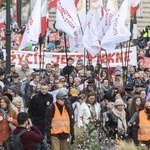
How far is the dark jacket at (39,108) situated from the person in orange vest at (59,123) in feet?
2.80

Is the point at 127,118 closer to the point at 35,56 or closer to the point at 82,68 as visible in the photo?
the point at 82,68

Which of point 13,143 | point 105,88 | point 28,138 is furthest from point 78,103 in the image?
point 13,143

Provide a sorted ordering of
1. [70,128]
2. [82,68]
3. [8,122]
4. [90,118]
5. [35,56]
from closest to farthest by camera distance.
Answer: [8,122] → [70,128] → [90,118] → [82,68] → [35,56]

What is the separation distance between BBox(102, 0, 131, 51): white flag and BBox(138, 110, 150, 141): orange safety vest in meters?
3.70

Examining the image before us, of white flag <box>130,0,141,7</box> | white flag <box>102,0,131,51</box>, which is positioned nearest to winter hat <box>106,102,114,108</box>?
white flag <box>102,0,131,51</box>

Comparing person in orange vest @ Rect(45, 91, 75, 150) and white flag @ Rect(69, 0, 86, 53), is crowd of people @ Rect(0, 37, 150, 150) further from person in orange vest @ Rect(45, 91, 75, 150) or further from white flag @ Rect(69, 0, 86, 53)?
white flag @ Rect(69, 0, 86, 53)

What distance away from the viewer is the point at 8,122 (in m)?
16.0

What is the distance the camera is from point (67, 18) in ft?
68.5

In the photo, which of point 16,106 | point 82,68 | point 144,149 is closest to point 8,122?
point 16,106

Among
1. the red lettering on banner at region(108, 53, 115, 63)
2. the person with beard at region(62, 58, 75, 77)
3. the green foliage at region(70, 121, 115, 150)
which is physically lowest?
the green foliage at region(70, 121, 115, 150)

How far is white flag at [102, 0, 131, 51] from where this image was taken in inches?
799

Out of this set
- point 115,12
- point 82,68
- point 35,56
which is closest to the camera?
point 115,12

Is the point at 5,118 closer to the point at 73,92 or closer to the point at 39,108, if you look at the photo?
the point at 39,108

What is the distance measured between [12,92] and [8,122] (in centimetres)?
273
